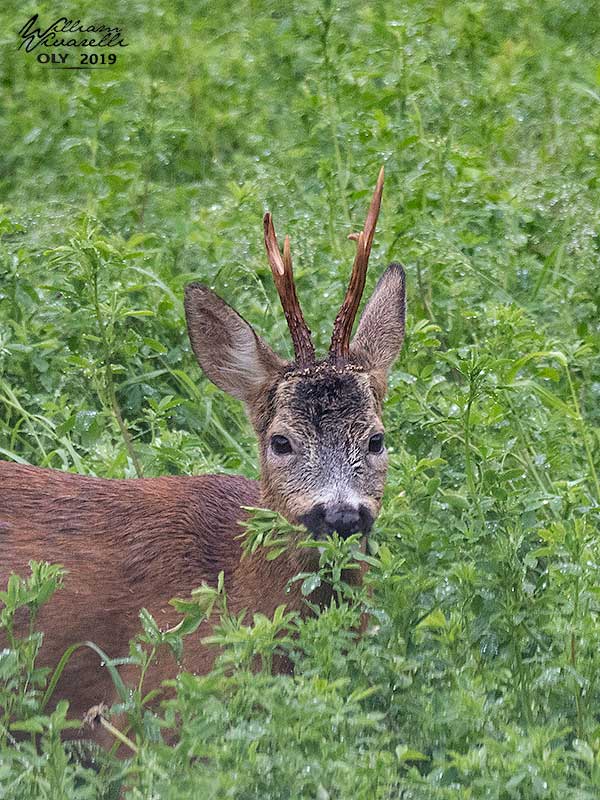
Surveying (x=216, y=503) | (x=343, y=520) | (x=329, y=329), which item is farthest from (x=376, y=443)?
(x=329, y=329)

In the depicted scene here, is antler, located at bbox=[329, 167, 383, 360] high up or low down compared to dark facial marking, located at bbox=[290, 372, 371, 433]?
up

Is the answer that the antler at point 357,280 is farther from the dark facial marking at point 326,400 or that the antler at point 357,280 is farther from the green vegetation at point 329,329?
the green vegetation at point 329,329

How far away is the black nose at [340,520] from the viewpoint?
4758 mm

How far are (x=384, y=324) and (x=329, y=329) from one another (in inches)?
43.0

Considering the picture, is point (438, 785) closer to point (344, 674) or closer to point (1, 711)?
point (344, 674)

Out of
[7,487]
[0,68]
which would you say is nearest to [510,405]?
[7,487]

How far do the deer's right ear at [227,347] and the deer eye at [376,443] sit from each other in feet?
1.26

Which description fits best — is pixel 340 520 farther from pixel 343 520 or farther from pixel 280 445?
pixel 280 445

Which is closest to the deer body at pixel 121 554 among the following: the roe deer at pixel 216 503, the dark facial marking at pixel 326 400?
the roe deer at pixel 216 503

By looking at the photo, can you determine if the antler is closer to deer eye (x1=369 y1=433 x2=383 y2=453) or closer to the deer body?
deer eye (x1=369 y1=433 x2=383 y2=453)

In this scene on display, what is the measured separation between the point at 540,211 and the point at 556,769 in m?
4.09

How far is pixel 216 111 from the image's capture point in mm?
8867

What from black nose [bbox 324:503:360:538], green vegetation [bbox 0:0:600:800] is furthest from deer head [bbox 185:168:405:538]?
green vegetation [bbox 0:0:600:800]

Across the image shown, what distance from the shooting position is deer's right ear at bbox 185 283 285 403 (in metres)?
5.31
